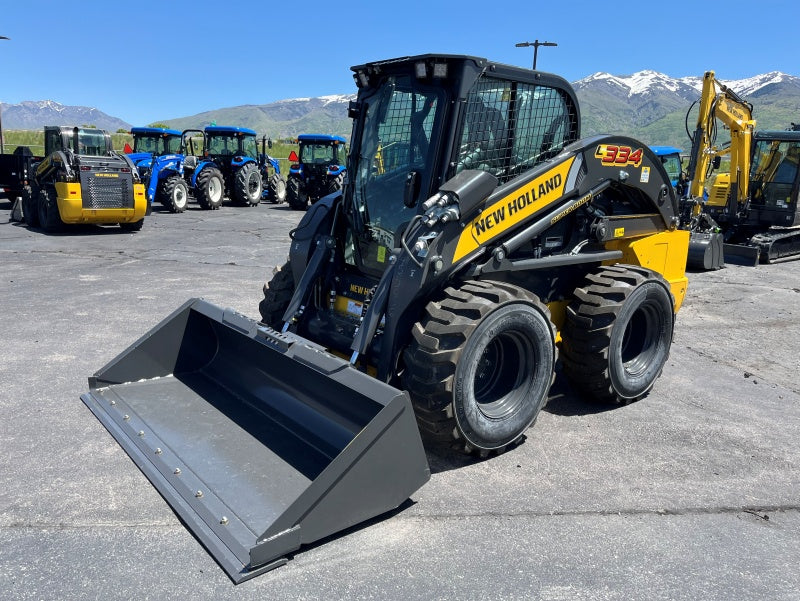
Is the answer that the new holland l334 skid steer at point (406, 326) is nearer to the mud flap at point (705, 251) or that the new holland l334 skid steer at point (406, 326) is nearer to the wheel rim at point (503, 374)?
the wheel rim at point (503, 374)

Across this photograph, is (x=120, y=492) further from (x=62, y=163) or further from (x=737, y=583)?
(x=62, y=163)

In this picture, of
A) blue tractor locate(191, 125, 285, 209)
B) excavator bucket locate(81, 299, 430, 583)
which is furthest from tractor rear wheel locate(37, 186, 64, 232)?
excavator bucket locate(81, 299, 430, 583)

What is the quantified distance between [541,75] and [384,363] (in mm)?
2360

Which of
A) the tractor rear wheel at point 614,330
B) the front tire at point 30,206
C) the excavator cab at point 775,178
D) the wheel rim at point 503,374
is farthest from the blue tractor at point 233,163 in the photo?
the wheel rim at point 503,374

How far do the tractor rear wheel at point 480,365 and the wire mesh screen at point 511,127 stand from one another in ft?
3.11

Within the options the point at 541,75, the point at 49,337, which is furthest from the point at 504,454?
the point at 49,337

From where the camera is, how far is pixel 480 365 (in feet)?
14.2

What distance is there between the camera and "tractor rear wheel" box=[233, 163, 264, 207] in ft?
69.3

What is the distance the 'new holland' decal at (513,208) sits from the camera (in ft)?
13.2

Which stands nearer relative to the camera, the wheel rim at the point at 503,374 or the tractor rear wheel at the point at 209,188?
the wheel rim at the point at 503,374

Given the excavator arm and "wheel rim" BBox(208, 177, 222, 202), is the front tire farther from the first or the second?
the excavator arm

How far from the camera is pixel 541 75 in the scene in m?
4.57

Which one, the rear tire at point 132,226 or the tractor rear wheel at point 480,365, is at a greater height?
the rear tire at point 132,226

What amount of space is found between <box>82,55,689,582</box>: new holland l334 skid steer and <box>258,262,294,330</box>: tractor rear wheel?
1 centimetres
